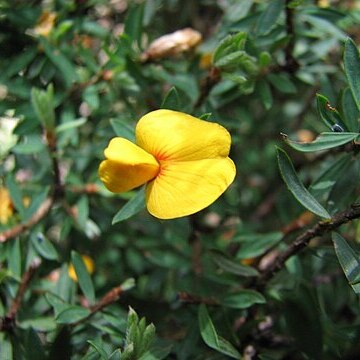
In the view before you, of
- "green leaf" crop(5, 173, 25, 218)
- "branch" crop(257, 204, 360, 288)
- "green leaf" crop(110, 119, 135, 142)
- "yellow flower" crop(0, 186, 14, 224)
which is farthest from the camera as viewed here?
"yellow flower" crop(0, 186, 14, 224)

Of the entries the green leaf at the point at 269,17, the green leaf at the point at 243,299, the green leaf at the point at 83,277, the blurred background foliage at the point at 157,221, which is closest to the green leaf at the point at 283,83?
the blurred background foliage at the point at 157,221

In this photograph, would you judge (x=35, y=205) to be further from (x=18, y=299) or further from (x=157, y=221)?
(x=157, y=221)

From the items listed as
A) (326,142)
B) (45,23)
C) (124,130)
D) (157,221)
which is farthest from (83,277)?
(45,23)

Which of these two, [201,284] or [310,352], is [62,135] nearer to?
[201,284]

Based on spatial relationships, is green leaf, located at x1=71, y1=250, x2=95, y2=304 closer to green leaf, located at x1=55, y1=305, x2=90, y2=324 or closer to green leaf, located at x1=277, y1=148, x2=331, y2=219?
green leaf, located at x1=55, y1=305, x2=90, y2=324

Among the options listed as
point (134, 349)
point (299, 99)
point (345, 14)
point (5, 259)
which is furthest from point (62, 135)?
point (299, 99)

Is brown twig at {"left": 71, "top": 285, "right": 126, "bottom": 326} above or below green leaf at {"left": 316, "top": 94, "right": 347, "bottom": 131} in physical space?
below

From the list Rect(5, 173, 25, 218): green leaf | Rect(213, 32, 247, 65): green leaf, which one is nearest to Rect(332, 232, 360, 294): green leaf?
Rect(213, 32, 247, 65): green leaf
